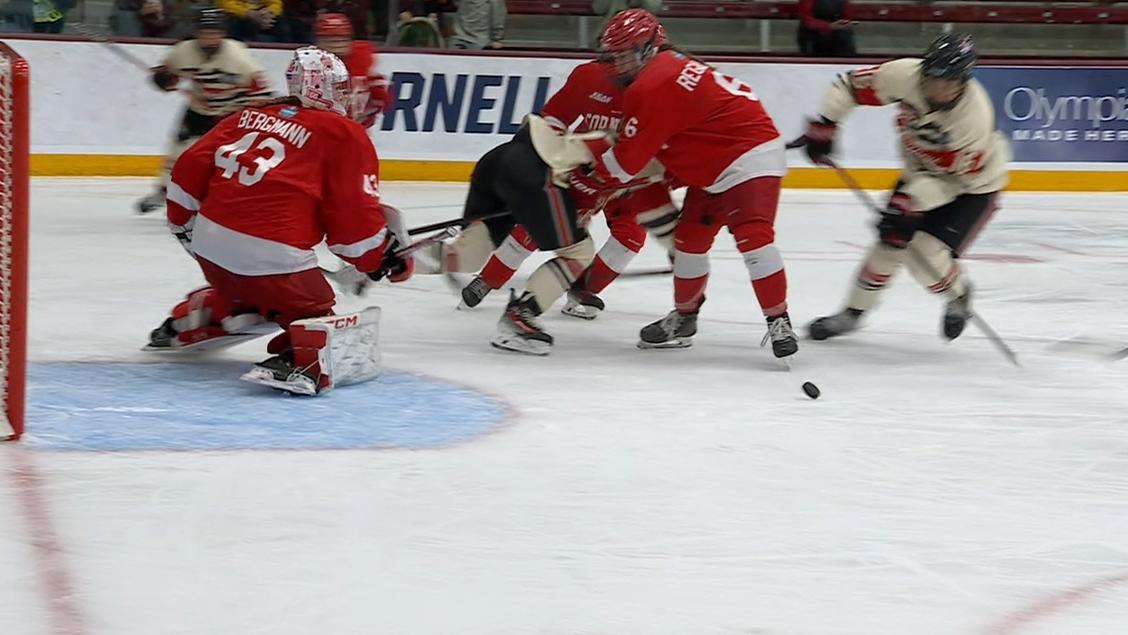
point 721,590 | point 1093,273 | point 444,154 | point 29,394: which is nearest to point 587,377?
point 29,394

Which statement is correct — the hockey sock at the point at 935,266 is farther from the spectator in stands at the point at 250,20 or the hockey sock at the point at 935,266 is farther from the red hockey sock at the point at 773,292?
the spectator in stands at the point at 250,20

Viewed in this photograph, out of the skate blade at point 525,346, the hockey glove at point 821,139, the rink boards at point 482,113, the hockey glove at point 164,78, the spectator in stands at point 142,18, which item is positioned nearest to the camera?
the skate blade at point 525,346

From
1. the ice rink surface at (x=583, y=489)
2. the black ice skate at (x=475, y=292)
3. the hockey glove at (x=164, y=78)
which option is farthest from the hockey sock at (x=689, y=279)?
the hockey glove at (x=164, y=78)

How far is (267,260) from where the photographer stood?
366 centimetres

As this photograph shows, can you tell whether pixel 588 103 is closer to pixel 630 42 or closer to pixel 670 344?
pixel 630 42

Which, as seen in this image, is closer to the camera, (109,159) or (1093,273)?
(1093,273)

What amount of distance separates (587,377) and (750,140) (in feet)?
2.75

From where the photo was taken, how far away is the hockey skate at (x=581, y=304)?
16.5ft

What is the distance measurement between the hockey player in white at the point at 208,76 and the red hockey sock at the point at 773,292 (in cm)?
317

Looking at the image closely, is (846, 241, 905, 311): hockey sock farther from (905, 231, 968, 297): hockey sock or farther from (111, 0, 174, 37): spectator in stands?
(111, 0, 174, 37): spectator in stands

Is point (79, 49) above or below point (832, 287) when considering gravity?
above

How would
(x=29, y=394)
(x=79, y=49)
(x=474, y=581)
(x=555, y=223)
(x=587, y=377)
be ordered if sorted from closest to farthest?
1. (x=474, y=581)
2. (x=29, y=394)
3. (x=587, y=377)
4. (x=555, y=223)
5. (x=79, y=49)

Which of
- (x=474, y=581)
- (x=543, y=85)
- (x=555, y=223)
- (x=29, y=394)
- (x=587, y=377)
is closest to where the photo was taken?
(x=474, y=581)

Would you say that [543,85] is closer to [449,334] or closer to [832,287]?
[832,287]
